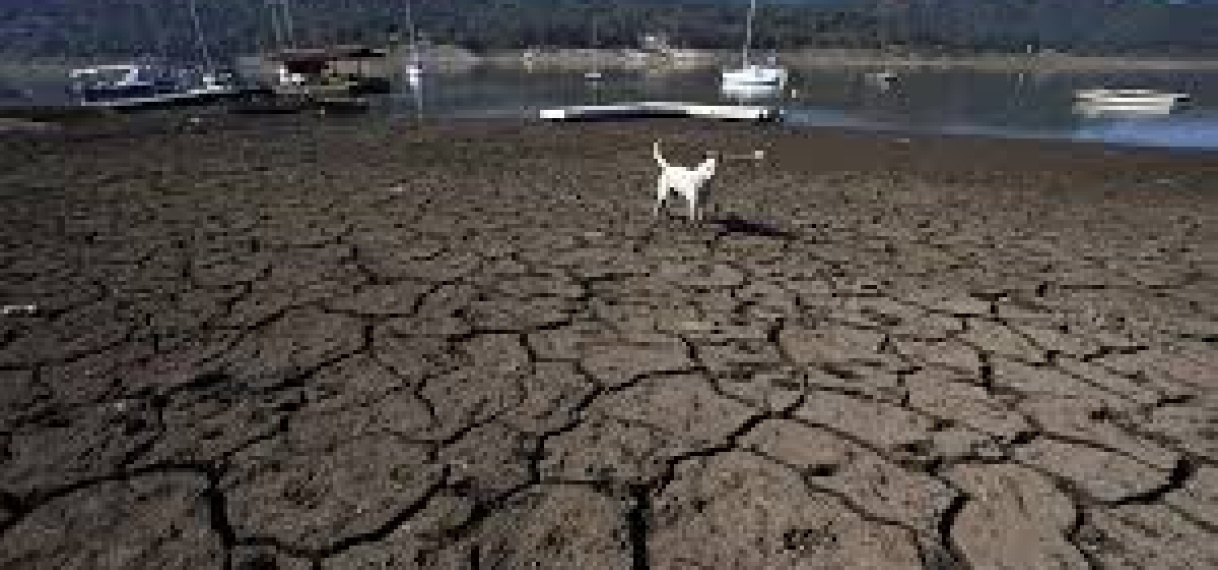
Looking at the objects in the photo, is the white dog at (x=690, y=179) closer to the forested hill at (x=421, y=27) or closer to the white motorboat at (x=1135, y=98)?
the white motorboat at (x=1135, y=98)

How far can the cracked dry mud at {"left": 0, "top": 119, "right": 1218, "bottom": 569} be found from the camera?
2967mm

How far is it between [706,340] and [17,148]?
14.1m

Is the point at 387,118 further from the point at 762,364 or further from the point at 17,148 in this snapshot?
the point at 762,364

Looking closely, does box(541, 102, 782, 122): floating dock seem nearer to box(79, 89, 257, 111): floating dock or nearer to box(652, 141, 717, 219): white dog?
box(79, 89, 257, 111): floating dock

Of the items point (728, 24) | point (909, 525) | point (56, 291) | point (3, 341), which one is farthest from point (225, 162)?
point (728, 24)

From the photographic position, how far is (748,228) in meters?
7.79

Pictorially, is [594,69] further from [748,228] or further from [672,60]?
[748,228]

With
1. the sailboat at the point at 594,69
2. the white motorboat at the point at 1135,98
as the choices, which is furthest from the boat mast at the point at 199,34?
the white motorboat at the point at 1135,98

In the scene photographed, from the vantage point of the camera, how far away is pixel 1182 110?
1772 inches

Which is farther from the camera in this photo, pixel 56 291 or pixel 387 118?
pixel 387 118

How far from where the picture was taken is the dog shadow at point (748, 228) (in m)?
7.51

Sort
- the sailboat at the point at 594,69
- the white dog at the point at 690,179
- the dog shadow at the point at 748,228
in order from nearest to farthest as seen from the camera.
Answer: the white dog at the point at 690,179 → the dog shadow at the point at 748,228 → the sailboat at the point at 594,69

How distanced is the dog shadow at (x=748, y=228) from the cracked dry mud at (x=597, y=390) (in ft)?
0.20

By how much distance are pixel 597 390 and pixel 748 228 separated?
405 cm
